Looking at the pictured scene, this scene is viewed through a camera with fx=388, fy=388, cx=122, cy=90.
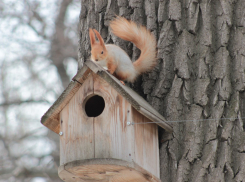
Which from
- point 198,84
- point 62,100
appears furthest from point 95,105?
point 198,84

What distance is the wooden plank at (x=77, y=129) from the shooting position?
2174 mm

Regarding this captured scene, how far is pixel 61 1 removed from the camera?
23.9 ft

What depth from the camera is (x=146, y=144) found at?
88.8 inches

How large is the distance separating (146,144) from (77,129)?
41cm

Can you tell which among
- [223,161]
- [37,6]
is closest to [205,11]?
[223,161]

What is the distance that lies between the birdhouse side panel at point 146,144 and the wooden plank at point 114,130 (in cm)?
6

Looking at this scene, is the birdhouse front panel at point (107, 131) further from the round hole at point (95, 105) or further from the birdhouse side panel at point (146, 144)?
the round hole at point (95, 105)

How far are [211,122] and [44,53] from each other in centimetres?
489

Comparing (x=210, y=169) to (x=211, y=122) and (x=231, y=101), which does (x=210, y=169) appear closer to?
(x=211, y=122)

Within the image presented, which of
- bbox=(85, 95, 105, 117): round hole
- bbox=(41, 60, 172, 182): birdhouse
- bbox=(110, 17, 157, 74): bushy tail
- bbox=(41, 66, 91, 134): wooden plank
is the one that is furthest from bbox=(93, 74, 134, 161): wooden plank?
bbox=(110, 17, 157, 74): bushy tail

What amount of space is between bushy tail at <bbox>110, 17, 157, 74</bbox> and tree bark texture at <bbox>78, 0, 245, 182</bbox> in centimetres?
6

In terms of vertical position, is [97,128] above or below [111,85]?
below

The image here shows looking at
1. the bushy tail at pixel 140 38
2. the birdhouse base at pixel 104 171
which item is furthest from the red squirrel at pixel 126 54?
the birdhouse base at pixel 104 171

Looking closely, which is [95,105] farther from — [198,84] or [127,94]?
[198,84]
